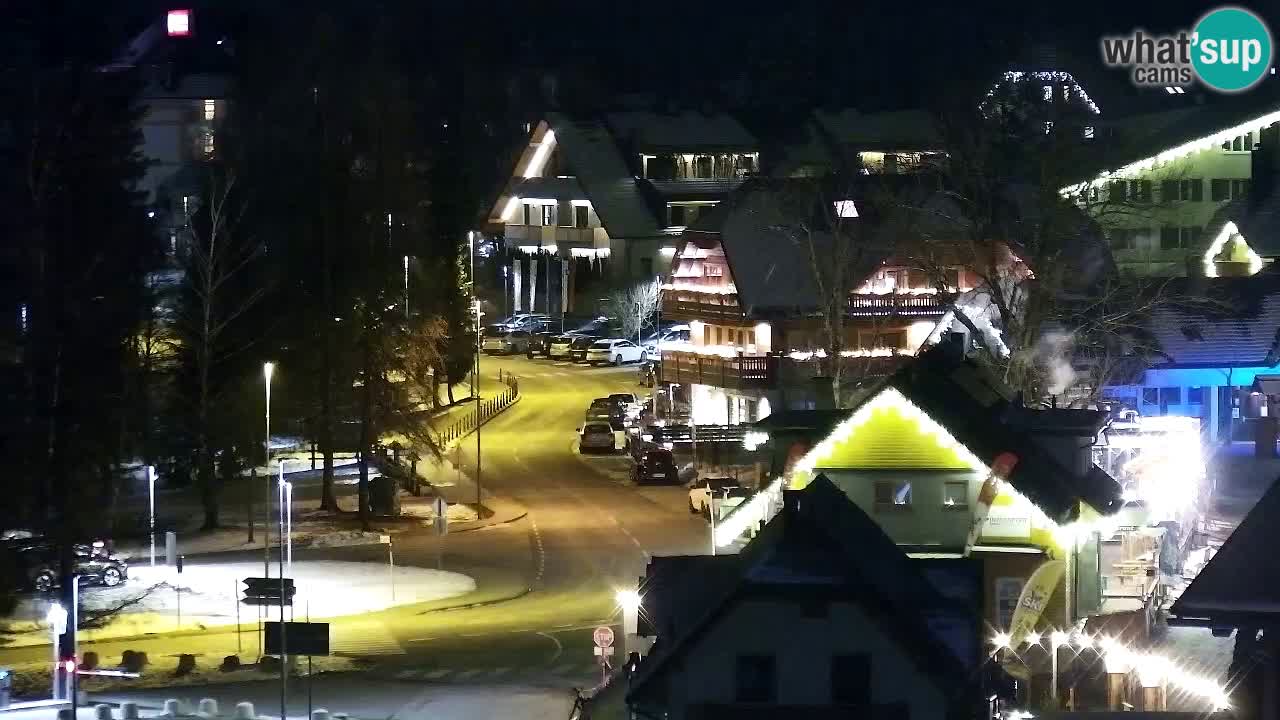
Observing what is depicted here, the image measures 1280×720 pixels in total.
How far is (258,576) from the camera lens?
48500mm

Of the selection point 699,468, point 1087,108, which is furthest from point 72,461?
point 1087,108

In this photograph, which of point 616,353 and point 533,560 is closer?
point 533,560

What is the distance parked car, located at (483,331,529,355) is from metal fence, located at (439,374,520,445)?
903 cm

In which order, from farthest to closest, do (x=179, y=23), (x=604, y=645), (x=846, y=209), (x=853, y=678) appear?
(x=179, y=23) → (x=846, y=209) → (x=604, y=645) → (x=853, y=678)

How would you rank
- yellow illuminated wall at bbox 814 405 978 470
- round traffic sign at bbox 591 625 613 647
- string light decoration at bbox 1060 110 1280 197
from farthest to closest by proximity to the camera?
1. string light decoration at bbox 1060 110 1280 197
2. yellow illuminated wall at bbox 814 405 978 470
3. round traffic sign at bbox 591 625 613 647

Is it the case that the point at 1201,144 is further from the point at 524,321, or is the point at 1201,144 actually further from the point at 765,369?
the point at 524,321

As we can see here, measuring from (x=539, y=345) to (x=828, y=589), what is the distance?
247ft

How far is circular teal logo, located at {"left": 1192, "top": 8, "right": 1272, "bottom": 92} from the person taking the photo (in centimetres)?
9188

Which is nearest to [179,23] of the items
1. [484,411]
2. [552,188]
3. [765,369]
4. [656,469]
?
[552,188]

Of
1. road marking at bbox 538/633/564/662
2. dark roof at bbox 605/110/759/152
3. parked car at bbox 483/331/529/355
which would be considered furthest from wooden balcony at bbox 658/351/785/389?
dark roof at bbox 605/110/759/152

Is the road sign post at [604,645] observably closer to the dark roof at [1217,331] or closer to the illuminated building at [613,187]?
the dark roof at [1217,331]

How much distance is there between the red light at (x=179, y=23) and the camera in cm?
12850

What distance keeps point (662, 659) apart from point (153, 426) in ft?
106

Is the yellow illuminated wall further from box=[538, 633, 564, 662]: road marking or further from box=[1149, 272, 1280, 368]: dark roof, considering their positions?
box=[1149, 272, 1280, 368]: dark roof
